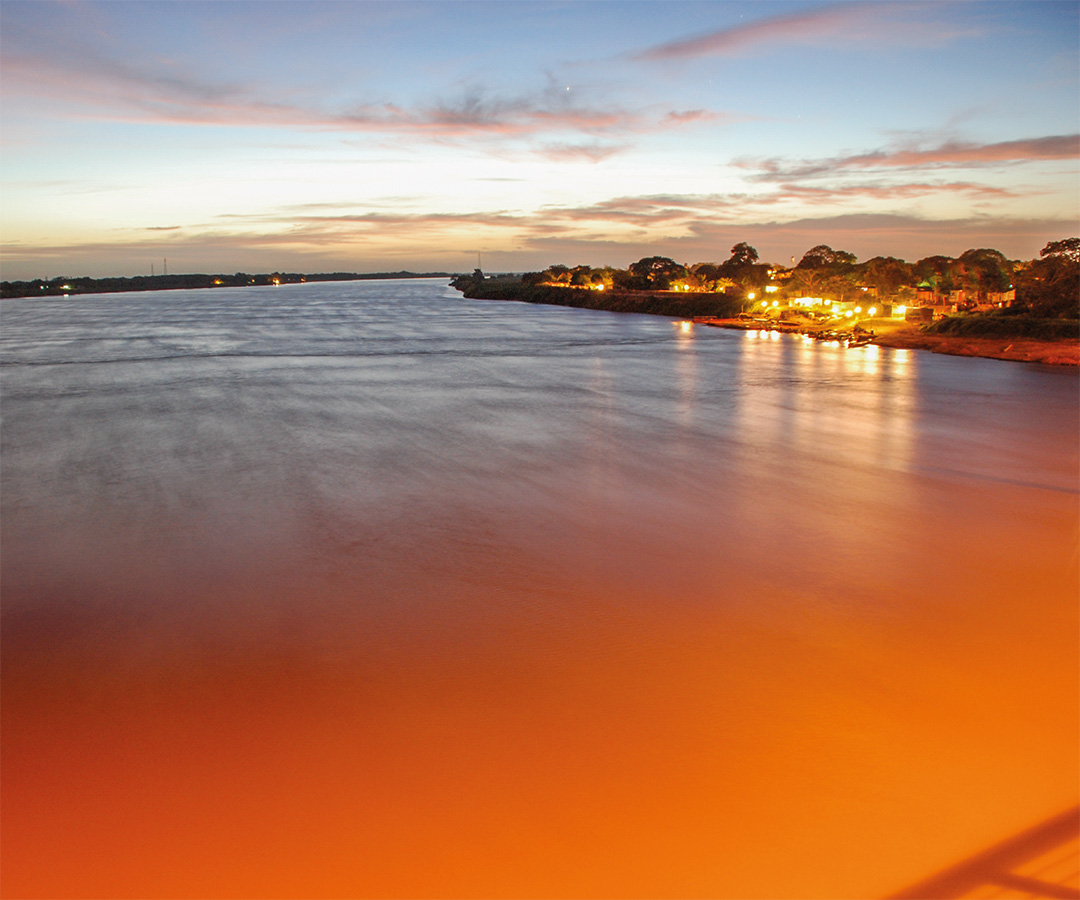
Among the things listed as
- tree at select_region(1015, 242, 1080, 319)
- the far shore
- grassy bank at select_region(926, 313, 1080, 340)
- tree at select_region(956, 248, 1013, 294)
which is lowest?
the far shore

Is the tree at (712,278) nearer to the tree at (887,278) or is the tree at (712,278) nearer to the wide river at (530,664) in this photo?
the tree at (887,278)

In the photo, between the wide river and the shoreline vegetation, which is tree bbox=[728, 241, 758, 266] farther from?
the wide river

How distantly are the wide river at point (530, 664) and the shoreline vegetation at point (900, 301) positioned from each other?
55.9 feet

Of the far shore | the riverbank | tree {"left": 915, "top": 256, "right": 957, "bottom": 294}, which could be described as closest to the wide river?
the far shore

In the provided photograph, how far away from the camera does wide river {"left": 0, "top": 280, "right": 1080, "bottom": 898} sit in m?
4.43

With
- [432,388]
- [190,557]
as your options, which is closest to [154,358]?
[432,388]

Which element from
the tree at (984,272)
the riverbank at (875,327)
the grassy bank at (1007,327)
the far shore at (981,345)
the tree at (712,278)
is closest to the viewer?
the far shore at (981,345)

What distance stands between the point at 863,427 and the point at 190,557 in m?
14.2

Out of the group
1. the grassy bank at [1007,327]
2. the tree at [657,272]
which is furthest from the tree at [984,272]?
the tree at [657,272]

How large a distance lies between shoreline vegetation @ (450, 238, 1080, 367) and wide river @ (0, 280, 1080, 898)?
1704cm

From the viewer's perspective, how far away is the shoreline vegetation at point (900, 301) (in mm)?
30109

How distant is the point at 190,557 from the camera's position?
902cm

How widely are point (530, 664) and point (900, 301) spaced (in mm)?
47497

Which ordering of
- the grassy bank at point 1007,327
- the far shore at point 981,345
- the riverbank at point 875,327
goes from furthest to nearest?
the grassy bank at point 1007,327 → the riverbank at point 875,327 → the far shore at point 981,345
